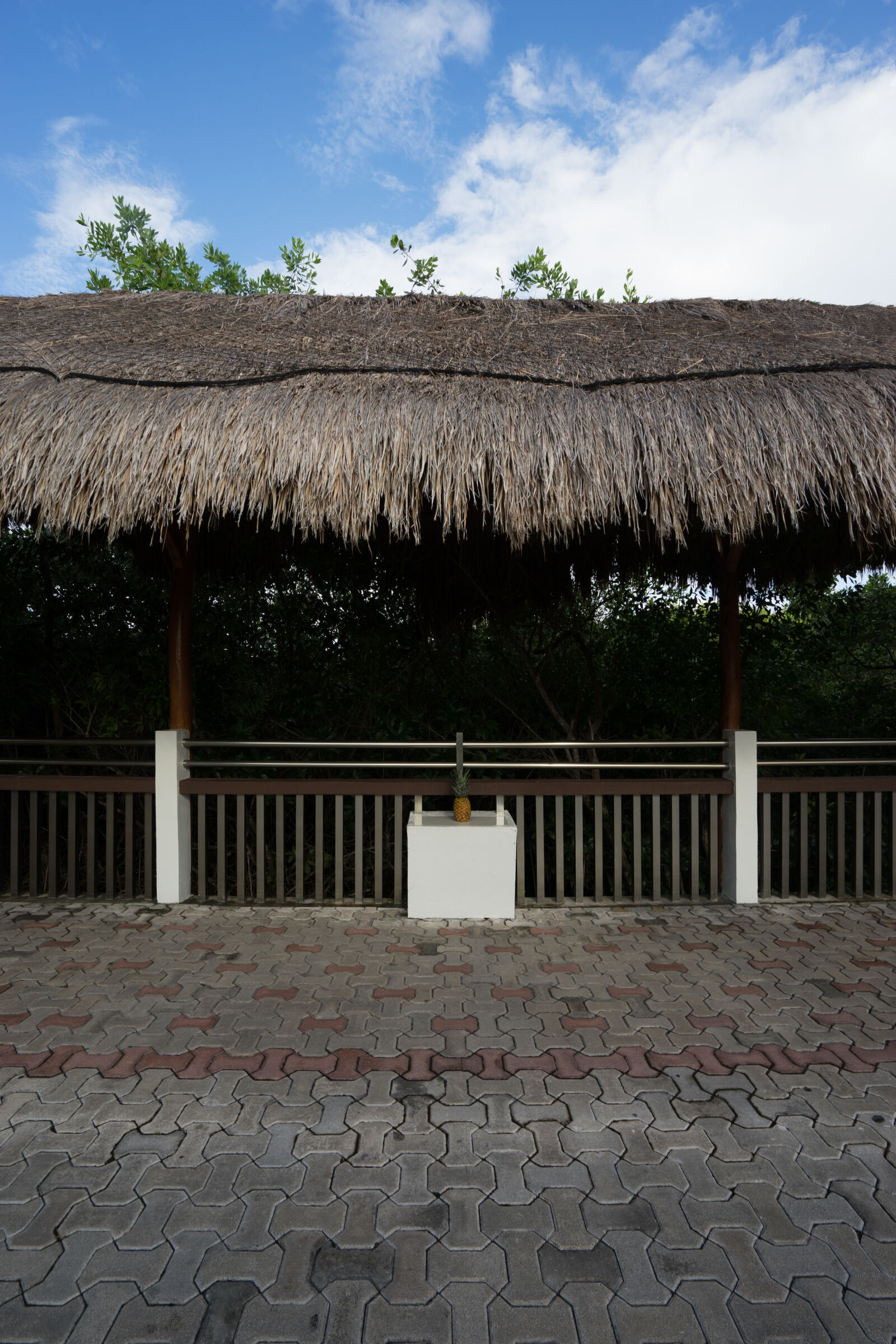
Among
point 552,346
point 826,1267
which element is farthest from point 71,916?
point 552,346

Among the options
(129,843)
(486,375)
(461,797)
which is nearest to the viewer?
(486,375)

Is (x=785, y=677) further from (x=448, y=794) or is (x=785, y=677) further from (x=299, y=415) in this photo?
(x=299, y=415)

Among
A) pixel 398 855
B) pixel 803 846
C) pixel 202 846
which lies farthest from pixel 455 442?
pixel 803 846

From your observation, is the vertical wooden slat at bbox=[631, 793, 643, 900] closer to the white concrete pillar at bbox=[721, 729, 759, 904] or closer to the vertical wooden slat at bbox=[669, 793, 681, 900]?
the vertical wooden slat at bbox=[669, 793, 681, 900]

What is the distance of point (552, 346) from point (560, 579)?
158 centimetres

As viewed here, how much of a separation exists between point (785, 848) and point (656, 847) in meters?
0.75

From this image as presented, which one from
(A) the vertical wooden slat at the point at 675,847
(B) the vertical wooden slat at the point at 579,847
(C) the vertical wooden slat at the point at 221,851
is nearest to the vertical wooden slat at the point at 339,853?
(C) the vertical wooden slat at the point at 221,851

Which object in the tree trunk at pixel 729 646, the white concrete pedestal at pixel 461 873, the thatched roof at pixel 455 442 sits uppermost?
the thatched roof at pixel 455 442

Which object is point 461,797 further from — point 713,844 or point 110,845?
point 110,845

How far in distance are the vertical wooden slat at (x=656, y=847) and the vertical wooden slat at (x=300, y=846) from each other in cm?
202

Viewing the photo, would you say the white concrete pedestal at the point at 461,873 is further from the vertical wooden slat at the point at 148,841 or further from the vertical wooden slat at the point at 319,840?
the vertical wooden slat at the point at 148,841

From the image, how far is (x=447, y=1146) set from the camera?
1.73 m

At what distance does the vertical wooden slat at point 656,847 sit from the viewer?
12.3 ft

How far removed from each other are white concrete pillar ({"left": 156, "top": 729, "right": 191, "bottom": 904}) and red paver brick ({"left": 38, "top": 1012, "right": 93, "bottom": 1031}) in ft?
4.41
